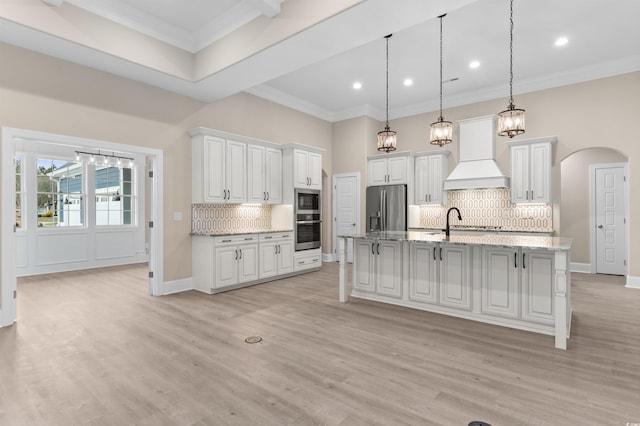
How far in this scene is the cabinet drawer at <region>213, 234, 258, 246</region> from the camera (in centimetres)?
514

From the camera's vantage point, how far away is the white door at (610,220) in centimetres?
666

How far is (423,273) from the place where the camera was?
4.14m

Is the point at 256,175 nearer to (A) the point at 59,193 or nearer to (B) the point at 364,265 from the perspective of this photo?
(B) the point at 364,265

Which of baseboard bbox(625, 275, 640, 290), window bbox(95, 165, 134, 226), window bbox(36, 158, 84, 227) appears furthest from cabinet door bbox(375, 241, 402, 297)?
window bbox(36, 158, 84, 227)

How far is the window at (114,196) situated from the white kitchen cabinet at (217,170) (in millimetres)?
3946

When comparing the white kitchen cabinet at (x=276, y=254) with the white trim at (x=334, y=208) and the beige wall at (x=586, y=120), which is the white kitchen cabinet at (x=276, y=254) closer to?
the white trim at (x=334, y=208)

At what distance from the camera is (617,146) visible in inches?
221

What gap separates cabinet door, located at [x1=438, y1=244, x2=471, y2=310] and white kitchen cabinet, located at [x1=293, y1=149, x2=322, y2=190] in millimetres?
→ 3450

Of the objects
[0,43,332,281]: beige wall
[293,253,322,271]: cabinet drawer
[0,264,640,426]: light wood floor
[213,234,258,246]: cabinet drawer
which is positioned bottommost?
[0,264,640,426]: light wood floor

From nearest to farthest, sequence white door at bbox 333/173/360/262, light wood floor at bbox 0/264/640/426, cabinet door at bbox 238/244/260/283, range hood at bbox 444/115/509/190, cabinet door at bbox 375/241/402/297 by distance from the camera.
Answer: light wood floor at bbox 0/264/640/426 → cabinet door at bbox 375/241/402/297 → cabinet door at bbox 238/244/260/283 → range hood at bbox 444/115/509/190 → white door at bbox 333/173/360/262

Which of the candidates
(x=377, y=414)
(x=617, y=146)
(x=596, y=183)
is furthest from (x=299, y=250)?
(x=596, y=183)

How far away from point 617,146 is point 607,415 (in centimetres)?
544

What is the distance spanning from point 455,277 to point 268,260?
324cm

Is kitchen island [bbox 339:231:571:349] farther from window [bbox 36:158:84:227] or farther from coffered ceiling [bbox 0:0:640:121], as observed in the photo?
window [bbox 36:158:84:227]
